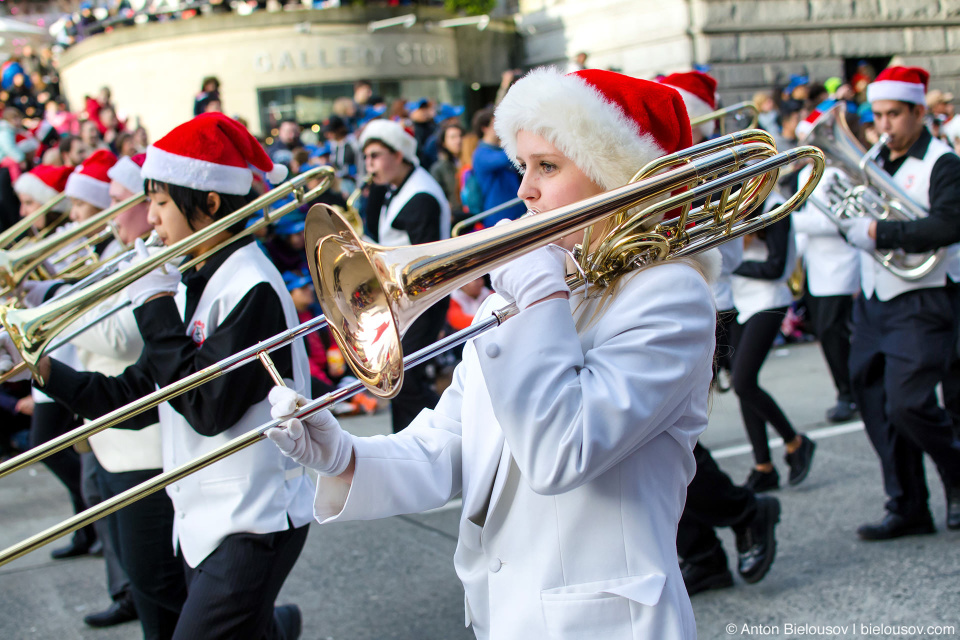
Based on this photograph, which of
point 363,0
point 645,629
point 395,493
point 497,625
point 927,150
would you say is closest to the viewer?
point 645,629

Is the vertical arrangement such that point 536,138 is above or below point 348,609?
above

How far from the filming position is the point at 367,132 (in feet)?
18.7

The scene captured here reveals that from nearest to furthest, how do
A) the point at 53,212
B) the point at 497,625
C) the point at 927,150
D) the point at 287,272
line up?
1. the point at 497,625
2. the point at 927,150
3. the point at 53,212
4. the point at 287,272

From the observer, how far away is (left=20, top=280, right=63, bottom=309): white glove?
12.4 feet

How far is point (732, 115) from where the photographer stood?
5.05 m

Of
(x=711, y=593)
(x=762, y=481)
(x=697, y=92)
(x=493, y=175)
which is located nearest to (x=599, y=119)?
(x=711, y=593)

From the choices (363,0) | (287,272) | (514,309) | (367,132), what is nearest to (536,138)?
(514,309)

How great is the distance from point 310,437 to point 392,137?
4071 mm

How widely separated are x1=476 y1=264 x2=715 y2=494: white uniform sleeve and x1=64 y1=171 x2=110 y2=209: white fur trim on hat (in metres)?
3.40

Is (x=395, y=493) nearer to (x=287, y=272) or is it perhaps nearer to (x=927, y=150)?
(x=927, y=150)

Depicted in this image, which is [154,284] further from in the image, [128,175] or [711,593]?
[711,593]

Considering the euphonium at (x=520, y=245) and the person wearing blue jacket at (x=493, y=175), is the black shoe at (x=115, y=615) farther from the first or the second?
the person wearing blue jacket at (x=493, y=175)

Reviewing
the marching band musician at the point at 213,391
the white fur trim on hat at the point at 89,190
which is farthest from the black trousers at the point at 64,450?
the marching band musician at the point at 213,391

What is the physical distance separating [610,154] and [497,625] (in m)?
0.89
